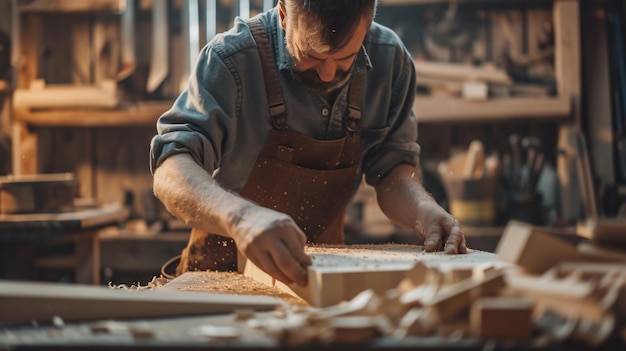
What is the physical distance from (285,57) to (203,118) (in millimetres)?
346

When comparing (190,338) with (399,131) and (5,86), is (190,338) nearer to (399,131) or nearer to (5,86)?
(399,131)

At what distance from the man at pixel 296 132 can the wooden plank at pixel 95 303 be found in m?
0.26

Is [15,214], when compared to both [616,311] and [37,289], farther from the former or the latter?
[616,311]

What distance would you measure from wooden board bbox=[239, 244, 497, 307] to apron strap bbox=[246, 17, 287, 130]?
1.79 feet

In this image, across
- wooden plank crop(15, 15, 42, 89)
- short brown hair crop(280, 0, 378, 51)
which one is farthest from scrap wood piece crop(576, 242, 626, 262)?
wooden plank crop(15, 15, 42, 89)

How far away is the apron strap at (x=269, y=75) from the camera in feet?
7.91

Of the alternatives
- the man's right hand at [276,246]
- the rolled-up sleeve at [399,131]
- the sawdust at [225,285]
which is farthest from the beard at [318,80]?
the man's right hand at [276,246]

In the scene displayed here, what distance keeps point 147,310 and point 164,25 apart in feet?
10.9

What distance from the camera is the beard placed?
239cm

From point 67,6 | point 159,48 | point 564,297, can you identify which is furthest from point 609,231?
point 67,6

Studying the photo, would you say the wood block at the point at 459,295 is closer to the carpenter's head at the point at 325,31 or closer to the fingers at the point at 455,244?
the fingers at the point at 455,244

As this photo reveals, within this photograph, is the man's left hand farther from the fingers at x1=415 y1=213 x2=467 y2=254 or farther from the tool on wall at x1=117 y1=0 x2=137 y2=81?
the tool on wall at x1=117 y1=0 x2=137 y2=81

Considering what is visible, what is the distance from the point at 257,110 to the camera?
8.05 feet

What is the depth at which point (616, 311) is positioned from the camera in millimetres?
1153
